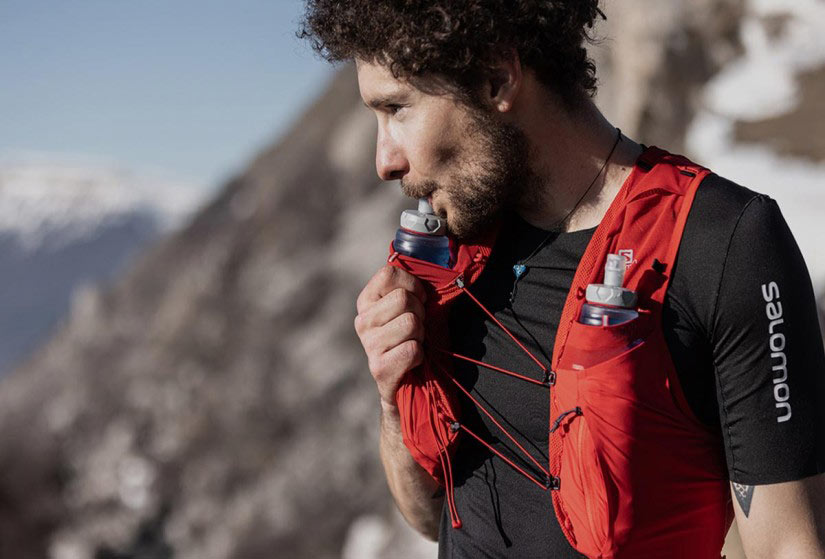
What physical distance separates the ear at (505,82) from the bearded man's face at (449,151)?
0.14 feet

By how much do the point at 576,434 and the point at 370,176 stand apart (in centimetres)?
4626

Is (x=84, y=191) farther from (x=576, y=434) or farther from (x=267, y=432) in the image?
(x=576, y=434)

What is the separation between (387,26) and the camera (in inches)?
91.7

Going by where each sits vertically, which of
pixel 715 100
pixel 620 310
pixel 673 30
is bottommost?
pixel 620 310

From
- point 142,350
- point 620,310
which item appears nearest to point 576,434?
point 620,310

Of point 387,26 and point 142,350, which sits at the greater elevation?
point 142,350

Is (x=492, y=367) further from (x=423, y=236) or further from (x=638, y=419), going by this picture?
(x=638, y=419)

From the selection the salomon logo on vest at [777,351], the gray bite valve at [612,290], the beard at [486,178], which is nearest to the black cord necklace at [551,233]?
the beard at [486,178]

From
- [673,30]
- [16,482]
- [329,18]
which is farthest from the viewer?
[16,482]

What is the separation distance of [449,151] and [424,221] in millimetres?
207

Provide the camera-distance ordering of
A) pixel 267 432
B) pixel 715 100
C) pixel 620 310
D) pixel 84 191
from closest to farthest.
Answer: pixel 620 310 → pixel 715 100 → pixel 267 432 → pixel 84 191

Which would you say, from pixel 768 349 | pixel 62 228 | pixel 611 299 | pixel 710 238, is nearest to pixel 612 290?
pixel 611 299

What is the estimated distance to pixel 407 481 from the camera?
2.87 metres

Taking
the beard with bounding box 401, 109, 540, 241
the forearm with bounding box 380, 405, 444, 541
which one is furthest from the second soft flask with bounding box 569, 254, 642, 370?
the forearm with bounding box 380, 405, 444, 541
